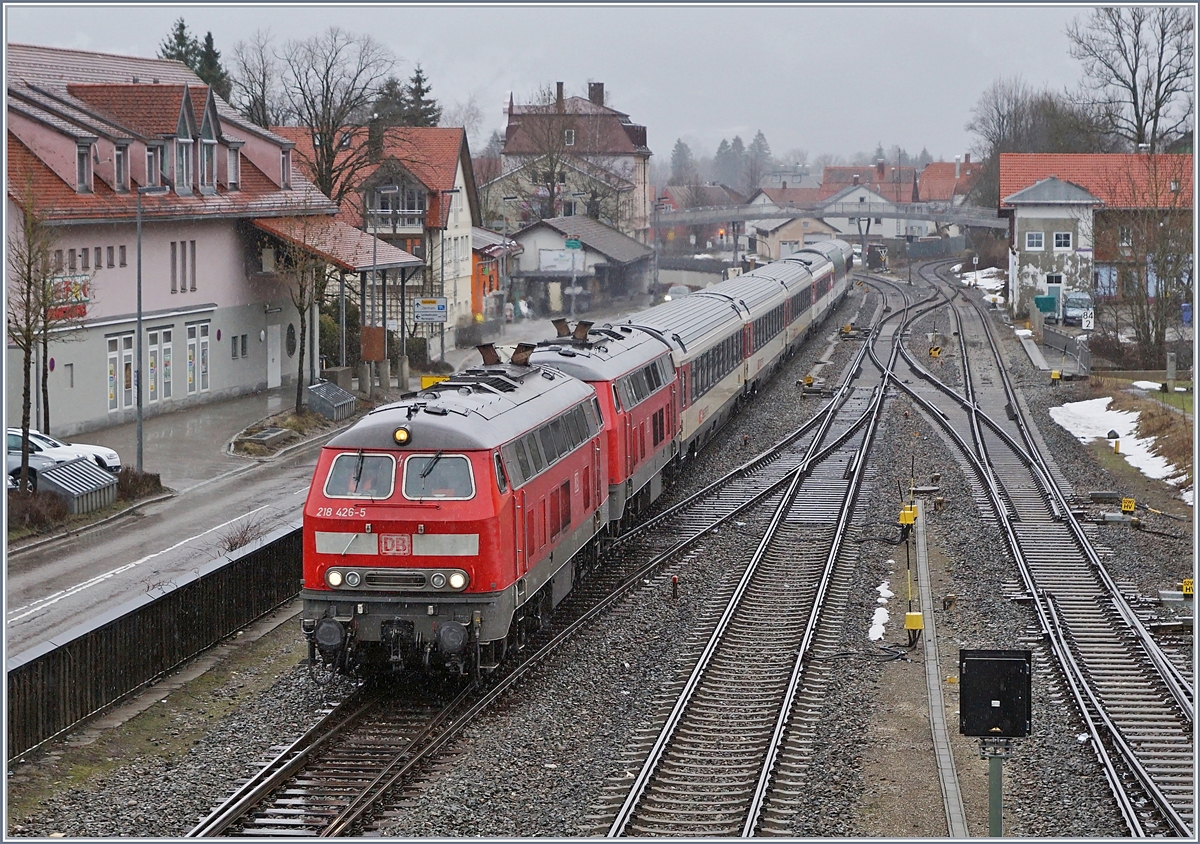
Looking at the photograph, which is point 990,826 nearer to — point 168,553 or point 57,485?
point 168,553

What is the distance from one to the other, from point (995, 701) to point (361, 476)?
719 cm

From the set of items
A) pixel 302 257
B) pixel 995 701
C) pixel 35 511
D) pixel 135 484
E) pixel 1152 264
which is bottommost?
pixel 35 511

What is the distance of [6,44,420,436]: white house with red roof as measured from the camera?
34656mm

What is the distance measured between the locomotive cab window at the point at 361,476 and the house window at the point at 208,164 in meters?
28.4

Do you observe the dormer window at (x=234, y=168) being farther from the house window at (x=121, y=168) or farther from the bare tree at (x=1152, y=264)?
the bare tree at (x=1152, y=264)

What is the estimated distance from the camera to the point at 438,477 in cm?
1606

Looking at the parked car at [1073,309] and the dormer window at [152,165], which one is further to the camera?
the parked car at [1073,309]

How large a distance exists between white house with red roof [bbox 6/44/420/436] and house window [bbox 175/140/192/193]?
4 centimetres

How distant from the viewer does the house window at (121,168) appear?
1464 inches

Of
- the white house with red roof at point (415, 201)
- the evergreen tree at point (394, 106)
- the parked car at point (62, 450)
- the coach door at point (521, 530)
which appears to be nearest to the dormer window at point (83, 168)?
the parked car at point (62, 450)

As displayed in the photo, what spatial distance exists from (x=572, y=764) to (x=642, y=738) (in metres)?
1.18

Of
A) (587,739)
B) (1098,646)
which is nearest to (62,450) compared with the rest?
(587,739)

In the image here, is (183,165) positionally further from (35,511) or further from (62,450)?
(35,511)

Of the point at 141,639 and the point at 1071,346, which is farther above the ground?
the point at 1071,346
